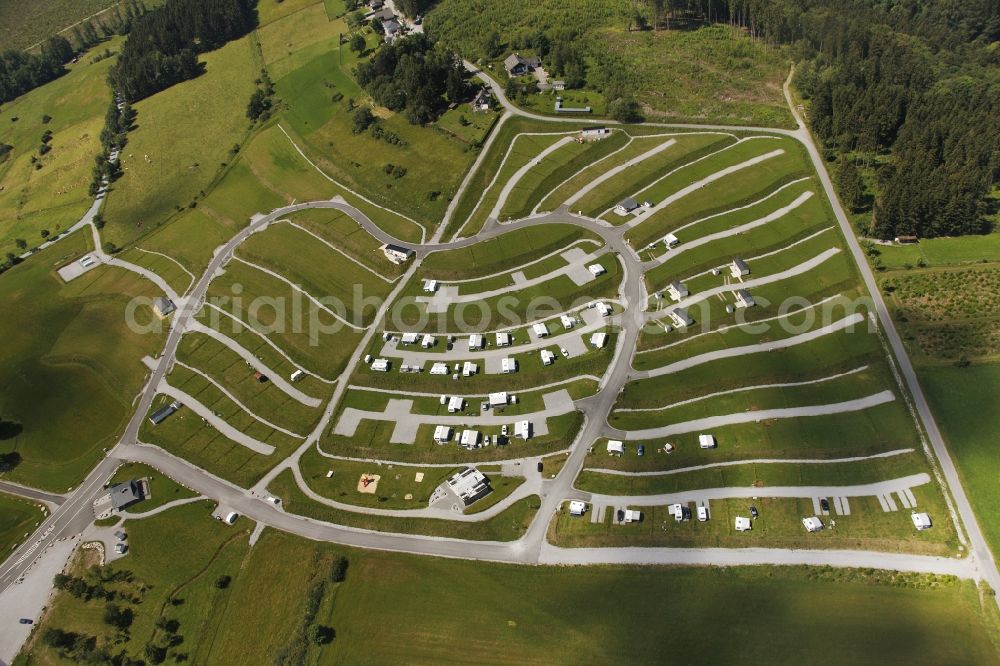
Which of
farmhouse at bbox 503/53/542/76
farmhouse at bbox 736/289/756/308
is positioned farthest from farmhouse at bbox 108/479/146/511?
farmhouse at bbox 503/53/542/76

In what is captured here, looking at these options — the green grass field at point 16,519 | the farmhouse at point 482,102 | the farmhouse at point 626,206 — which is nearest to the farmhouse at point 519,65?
the farmhouse at point 482,102

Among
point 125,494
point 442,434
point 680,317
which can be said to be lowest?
point 442,434

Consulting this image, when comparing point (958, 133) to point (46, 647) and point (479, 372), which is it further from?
point (46, 647)

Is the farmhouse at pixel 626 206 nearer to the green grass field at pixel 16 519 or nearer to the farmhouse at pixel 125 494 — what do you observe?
the farmhouse at pixel 125 494

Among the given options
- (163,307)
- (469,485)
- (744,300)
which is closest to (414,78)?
(163,307)

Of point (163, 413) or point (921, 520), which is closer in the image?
point (921, 520)

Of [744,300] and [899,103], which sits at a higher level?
Answer: [899,103]

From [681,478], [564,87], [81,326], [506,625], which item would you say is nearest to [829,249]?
[681,478]

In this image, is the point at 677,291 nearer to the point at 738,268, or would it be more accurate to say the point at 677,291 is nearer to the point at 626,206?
the point at 738,268
